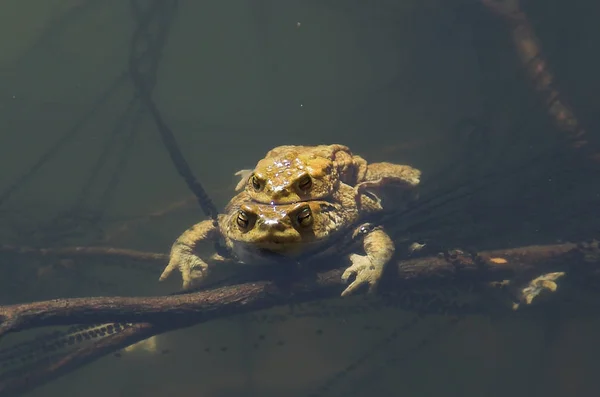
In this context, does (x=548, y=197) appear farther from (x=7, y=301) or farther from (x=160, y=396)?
(x=7, y=301)

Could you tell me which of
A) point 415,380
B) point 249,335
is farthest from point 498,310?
point 249,335

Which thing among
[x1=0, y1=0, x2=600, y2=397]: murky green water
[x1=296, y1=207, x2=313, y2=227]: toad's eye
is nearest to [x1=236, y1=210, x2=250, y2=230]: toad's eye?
[x1=296, y1=207, x2=313, y2=227]: toad's eye

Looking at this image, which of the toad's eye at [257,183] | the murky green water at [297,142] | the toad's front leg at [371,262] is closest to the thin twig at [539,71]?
the murky green water at [297,142]

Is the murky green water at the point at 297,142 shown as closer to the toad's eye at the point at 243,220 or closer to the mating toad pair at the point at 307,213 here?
the mating toad pair at the point at 307,213

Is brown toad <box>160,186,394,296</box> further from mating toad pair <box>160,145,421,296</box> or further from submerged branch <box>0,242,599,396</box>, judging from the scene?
submerged branch <box>0,242,599,396</box>

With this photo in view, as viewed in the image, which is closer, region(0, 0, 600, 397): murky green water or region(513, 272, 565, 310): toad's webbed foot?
region(513, 272, 565, 310): toad's webbed foot

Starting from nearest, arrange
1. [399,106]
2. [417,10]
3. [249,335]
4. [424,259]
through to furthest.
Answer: [424,259] < [249,335] < [399,106] < [417,10]
